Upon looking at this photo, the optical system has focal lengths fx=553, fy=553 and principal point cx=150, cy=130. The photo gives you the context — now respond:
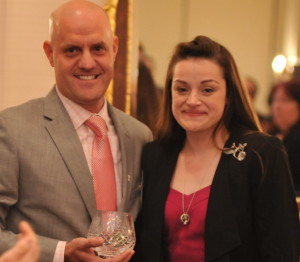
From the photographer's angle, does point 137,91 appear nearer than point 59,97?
No

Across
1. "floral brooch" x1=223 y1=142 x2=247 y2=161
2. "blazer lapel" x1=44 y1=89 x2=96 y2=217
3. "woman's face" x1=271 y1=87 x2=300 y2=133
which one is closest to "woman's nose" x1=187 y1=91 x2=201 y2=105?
"floral brooch" x1=223 y1=142 x2=247 y2=161

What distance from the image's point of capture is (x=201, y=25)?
19.3 ft

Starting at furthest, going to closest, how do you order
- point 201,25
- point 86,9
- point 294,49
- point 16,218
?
1. point 294,49
2. point 201,25
3. point 86,9
4. point 16,218

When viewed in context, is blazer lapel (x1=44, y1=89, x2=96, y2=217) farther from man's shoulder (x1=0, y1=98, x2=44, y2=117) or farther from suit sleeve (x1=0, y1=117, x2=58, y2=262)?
suit sleeve (x1=0, y1=117, x2=58, y2=262)


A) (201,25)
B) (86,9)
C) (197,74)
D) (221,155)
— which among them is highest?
(201,25)

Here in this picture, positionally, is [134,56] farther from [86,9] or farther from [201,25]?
[201,25]

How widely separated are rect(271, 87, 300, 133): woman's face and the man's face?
1920 mm

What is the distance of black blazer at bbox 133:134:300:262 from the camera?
197 cm

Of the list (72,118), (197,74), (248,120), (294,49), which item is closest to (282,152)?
(248,120)

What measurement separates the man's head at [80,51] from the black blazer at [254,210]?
0.57 metres

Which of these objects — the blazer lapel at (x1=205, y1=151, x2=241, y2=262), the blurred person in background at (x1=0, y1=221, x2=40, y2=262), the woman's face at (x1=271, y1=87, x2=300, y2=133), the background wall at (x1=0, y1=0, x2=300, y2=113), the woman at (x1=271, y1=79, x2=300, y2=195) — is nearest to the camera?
the blurred person in background at (x1=0, y1=221, x2=40, y2=262)

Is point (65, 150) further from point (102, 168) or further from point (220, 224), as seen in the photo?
point (220, 224)

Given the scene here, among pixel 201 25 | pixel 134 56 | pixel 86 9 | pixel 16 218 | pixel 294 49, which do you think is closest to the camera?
pixel 16 218

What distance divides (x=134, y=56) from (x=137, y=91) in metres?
0.18
